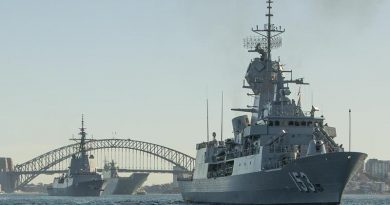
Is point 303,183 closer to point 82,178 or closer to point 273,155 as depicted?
point 273,155

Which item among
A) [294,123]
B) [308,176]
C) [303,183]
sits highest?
[294,123]

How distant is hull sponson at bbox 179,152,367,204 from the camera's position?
206 ft

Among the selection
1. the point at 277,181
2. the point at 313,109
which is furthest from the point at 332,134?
the point at 277,181

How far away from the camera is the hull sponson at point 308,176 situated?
62719 millimetres

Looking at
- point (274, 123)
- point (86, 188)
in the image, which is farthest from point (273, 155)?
point (86, 188)

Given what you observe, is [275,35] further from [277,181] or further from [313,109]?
[277,181]

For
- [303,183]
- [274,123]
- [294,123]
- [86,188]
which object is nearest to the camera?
[303,183]

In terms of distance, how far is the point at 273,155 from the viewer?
Result: 6788 centimetres

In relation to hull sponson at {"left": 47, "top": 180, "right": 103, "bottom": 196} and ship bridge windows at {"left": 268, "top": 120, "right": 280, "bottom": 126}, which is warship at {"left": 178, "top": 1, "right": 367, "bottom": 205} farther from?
hull sponson at {"left": 47, "top": 180, "right": 103, "bottom": 196}

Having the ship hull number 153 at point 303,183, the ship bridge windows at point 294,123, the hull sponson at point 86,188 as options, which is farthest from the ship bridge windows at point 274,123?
the hull sponson at point 86,188

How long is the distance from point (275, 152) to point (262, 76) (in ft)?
41.0

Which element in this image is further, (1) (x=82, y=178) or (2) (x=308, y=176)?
(1) (x=82, y=178)

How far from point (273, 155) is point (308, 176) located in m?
4.96

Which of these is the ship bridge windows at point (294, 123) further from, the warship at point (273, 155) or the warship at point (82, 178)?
the warship at point (82, 178)
